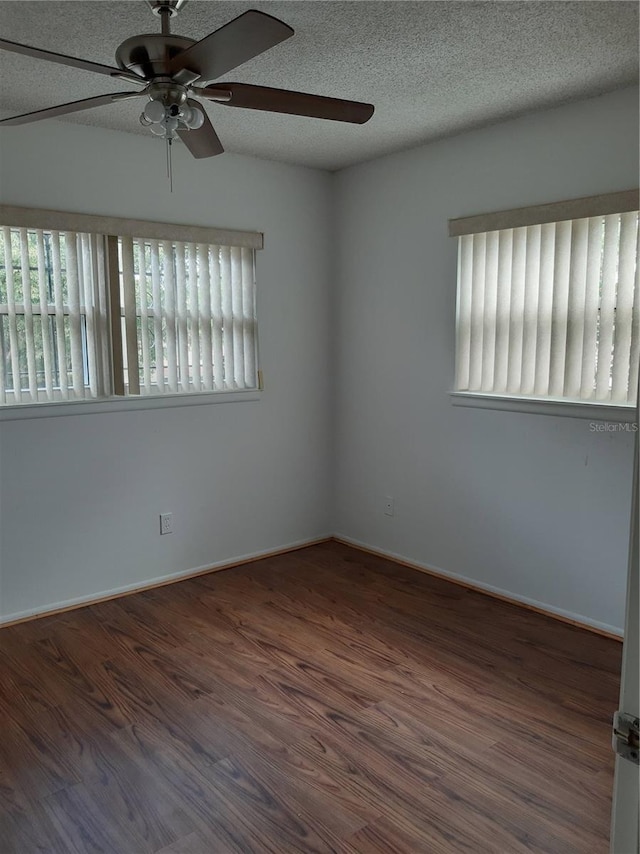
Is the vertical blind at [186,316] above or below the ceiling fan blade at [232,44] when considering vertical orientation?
below

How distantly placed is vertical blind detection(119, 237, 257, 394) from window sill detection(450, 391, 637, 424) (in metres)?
1.40

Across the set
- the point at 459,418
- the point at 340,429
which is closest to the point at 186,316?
the point at 340,429

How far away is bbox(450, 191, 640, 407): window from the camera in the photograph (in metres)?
3.00

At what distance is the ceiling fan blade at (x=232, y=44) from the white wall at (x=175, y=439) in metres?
1.88

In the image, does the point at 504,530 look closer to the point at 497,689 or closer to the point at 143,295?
the point at 497,689

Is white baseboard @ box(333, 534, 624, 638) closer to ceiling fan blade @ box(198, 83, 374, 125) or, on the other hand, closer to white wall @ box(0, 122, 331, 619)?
white wall @ box(0, 122, 331, 619)

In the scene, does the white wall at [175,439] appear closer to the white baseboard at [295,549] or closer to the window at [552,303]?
the white baseboard at [295,549]

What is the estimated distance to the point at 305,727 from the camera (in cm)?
243

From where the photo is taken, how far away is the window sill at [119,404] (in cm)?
326

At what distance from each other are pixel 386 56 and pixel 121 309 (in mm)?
1886

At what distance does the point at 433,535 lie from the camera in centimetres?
Result: 399

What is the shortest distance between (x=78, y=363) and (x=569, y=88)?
274cm

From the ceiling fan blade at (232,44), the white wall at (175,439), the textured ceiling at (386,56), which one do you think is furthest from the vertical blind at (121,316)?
the ceiling fan blade at (232,44)

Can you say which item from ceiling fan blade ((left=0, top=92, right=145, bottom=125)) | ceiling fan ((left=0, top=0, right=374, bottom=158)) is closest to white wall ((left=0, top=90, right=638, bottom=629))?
ceiling fan blade ((left=0, top=92, right=145, bottom=125))
